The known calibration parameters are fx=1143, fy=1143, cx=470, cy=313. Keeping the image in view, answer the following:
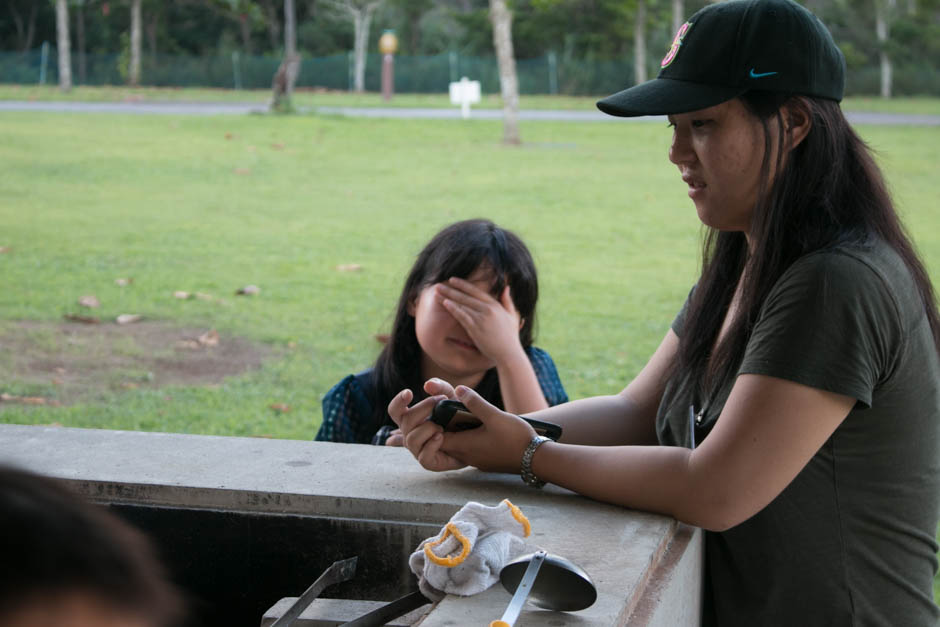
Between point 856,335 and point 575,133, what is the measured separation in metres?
17.2

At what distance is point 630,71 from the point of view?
121 feet

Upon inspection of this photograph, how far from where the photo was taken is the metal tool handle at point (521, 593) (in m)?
1.56

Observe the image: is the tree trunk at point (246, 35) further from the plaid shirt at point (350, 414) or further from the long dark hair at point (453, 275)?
the plaid shirt at point (350, 414)

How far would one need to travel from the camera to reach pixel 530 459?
83.0 inches

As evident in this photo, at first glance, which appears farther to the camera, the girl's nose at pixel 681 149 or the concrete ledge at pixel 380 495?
the girl's nose at pixel 681 149

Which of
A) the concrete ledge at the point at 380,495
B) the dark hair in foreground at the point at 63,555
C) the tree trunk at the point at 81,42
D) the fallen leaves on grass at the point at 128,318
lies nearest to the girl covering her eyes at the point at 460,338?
the concrete ledge at the point at 380,495

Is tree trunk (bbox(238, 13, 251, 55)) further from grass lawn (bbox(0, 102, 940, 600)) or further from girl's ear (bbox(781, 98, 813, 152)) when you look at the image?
girl's ear (bbox(781, 98, 813, 152))

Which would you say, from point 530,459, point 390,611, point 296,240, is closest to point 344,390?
point 530,459

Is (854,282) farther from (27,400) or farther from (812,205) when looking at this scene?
(27,400)

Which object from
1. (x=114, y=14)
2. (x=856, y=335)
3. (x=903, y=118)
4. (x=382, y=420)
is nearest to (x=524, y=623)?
(x=856, y=335)

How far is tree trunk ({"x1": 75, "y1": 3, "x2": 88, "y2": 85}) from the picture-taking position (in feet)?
125

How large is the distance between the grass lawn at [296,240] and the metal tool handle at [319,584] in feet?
4.38

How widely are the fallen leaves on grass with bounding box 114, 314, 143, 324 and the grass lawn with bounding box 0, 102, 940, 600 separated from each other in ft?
0.37

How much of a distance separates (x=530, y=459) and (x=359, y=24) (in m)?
39.8
